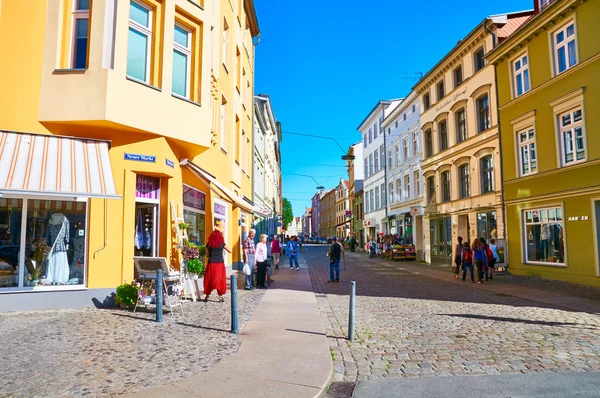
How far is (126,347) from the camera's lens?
6316 millimetres

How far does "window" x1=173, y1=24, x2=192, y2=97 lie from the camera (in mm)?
11344

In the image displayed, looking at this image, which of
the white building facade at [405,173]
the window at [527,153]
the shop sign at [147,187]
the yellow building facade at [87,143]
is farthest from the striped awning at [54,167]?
the white building facade at [405,173]

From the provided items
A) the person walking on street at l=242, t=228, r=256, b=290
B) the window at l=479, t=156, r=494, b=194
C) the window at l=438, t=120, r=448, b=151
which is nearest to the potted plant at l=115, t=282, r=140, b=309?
the person walking on street at l=242, t=228, r=256, b=290

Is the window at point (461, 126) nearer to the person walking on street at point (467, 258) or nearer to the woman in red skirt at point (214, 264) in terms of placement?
the person walking on street at point (467, 258)

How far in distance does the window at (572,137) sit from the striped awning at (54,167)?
14.4 metres

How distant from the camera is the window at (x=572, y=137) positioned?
14641 mm

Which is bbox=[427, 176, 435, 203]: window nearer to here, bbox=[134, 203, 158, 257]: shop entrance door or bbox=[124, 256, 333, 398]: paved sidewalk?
bbox=[134, 203, 158, 257]: shop entrance door

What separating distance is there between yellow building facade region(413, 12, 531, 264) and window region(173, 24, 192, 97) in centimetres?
1489

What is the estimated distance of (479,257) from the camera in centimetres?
1655

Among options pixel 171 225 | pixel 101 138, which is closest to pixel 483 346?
pixel 171 225

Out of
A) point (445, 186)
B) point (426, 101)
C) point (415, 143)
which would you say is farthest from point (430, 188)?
point (426, 101)

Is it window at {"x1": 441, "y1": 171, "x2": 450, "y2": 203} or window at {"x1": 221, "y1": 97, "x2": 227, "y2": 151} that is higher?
window at {"x1": 221, "y1": 97, "x2": 227, "y2": 151}

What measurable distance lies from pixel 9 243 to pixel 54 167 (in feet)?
6.36

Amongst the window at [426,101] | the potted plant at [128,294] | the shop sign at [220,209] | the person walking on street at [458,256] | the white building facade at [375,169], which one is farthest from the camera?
the white building facade at [375,169]
